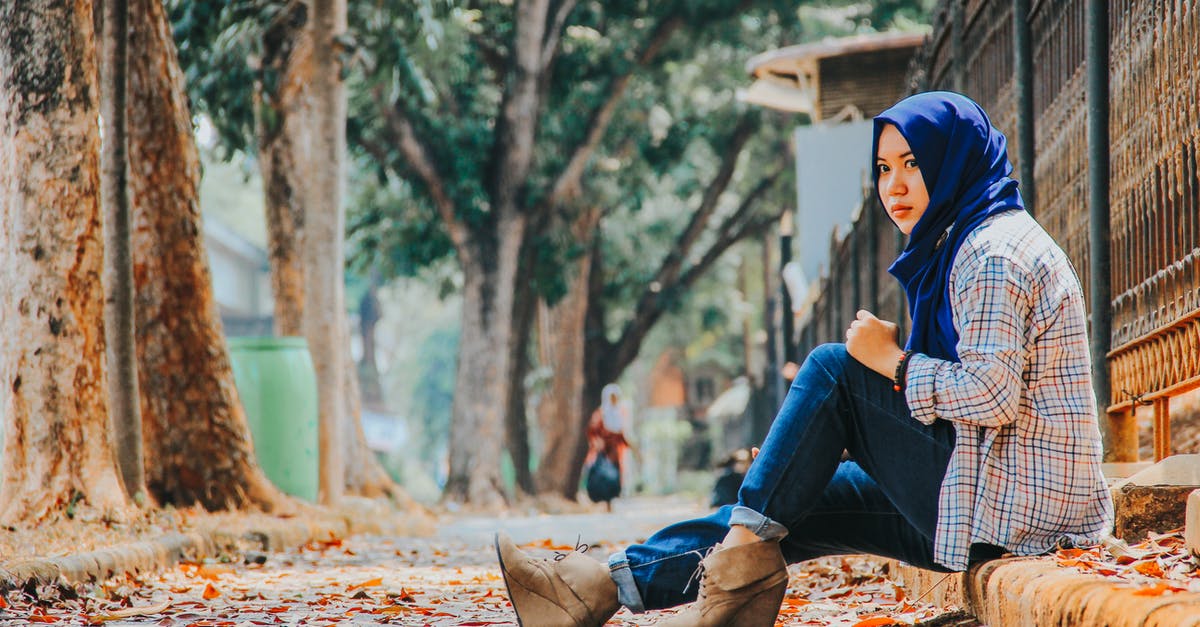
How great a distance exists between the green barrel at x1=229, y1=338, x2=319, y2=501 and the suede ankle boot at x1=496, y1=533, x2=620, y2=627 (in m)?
6.53

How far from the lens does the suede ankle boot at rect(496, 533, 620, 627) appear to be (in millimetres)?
3523

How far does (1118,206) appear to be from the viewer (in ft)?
12.8

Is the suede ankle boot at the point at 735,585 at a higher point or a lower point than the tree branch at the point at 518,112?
lower

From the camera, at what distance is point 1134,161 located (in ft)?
12.3

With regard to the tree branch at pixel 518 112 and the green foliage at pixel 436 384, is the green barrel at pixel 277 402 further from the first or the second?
the green foliage at pixel 436 384

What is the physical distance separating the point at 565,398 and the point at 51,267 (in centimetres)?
1613

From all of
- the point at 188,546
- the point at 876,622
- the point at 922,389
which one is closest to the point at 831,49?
the point at 188,546

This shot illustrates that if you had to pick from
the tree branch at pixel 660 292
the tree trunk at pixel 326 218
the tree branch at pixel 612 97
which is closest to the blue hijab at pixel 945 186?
the tree trunk at pixel 326 218

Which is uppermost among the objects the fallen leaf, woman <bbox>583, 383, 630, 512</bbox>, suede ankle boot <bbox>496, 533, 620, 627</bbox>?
suede ankle boot <bbox>496, 533, 620, 627</bbox>

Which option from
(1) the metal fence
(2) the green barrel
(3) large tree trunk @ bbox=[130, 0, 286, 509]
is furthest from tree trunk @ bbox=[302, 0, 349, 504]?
(1) the metal fence

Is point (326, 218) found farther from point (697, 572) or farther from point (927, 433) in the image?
point (927, 433)

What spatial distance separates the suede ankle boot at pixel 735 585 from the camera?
3.34m

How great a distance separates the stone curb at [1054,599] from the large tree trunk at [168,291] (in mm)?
5644

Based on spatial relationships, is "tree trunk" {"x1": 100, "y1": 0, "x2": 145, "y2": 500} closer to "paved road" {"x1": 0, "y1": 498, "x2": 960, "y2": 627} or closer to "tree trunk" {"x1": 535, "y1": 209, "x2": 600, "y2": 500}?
"paved road" {"x1": 0, "y1": 498, "x2": 960, "y2": 627}
